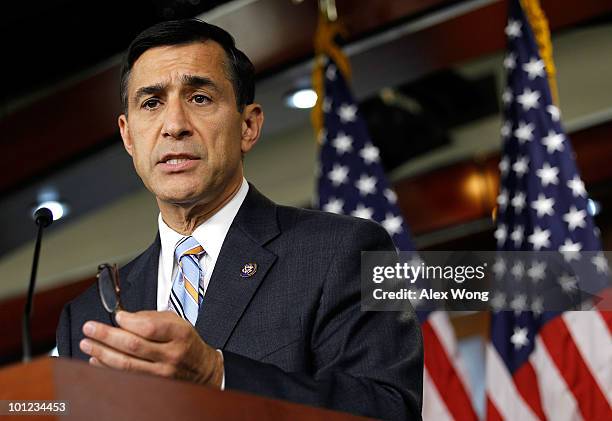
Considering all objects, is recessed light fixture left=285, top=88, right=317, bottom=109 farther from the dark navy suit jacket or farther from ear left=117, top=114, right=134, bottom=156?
the dark navy suit jacket

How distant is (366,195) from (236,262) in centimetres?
203

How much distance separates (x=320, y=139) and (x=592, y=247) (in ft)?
3.72

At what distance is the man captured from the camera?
1719mm

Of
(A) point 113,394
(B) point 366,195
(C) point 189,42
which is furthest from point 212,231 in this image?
(B) point 366,195

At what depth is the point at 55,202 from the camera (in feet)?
19.7

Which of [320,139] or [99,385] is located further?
[320,139]

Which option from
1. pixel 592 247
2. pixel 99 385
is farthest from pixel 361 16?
pixel 99 385

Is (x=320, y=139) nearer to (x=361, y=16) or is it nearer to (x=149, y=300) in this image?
(x=361, y=16)

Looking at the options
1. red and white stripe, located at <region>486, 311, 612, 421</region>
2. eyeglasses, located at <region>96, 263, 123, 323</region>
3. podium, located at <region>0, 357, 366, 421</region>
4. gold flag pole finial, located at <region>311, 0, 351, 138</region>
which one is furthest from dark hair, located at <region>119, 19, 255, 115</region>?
gold flag pole finial, located at <region>311, 0, 351, 138</region>

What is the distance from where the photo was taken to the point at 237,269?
192cm

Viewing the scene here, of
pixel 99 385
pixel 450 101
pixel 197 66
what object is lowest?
pixel 99 385

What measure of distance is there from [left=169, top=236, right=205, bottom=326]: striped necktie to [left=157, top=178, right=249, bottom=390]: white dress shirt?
0.04 ft

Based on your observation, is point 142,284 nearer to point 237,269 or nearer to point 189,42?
point 237,269

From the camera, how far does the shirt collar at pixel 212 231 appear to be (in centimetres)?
203
